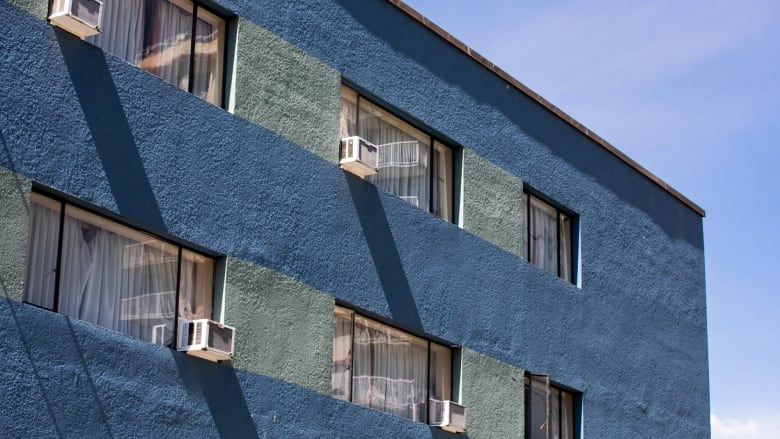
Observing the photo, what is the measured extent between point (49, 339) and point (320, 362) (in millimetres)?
4401

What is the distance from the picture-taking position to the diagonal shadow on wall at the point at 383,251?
60.0 ft

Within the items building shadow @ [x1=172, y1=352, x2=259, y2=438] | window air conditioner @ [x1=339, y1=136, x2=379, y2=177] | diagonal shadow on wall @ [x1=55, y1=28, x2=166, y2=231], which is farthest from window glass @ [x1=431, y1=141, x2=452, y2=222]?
diagonal shadow on wall @ [x1=55, y1=28, x2=166, y2=231]

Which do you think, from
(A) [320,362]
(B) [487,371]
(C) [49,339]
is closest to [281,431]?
(A) [320,362]

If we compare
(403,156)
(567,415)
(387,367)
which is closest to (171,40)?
(403,156)

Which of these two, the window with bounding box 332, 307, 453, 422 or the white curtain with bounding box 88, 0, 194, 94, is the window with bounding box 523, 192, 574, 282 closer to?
the window with bounding box 332, 307, 453, 422

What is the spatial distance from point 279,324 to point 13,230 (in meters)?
4.08

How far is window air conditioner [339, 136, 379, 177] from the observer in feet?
59.1

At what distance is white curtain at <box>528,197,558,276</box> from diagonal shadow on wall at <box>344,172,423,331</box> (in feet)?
13.1

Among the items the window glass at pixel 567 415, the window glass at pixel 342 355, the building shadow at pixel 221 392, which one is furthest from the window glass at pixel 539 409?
the building shadow at pixel 221 392

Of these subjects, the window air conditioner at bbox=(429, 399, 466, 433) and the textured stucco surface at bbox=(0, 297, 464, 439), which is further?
the window air conditioner at bbox=(429, 399, 466, 433)

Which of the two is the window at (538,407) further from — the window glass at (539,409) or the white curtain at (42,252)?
the white curtain at (42,252)

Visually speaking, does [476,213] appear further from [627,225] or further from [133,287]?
[133,287]

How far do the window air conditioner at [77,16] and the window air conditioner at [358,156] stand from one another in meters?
4.56

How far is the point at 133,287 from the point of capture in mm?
15211
